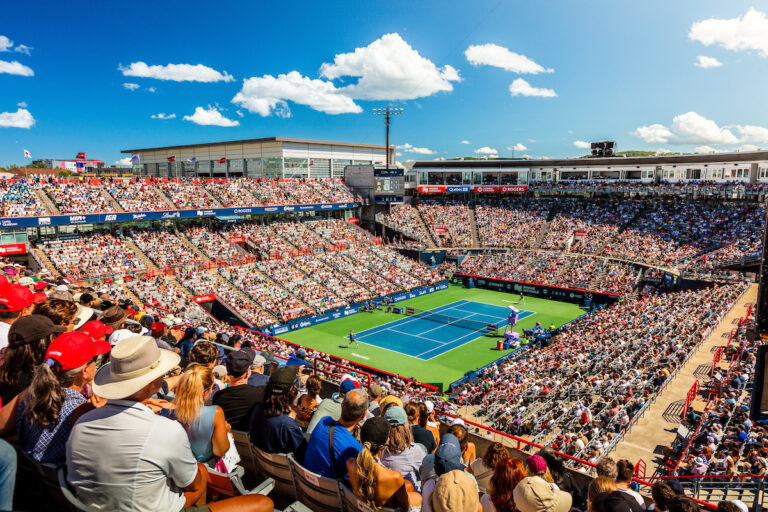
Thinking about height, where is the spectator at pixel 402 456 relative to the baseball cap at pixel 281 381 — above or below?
below

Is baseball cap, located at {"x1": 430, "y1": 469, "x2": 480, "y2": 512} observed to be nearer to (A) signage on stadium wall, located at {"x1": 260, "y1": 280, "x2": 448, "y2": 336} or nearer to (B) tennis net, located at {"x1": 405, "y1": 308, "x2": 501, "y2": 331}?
(A) signage on stadium wall, located at {"x1": 260, "y1": 280, "x2": 448, "y2": 336}

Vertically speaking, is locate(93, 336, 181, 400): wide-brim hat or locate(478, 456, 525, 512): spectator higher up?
locate(93, 336, 181, 400): wide-brim hat

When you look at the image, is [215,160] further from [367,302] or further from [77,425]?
[77,425]

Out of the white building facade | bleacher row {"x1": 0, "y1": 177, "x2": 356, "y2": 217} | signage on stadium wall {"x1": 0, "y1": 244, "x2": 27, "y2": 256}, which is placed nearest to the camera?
signage on stadium wall {"x1": 0, "y1": 244, "x2": 27, "y2": 256}

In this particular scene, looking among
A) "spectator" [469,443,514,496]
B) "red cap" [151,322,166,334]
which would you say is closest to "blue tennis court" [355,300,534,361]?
"red cap" [151,322,166,334]

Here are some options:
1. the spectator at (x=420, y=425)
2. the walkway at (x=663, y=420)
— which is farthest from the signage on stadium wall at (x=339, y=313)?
the spectator at (x=420, y=425)

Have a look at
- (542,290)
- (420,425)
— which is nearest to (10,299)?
(420,425)

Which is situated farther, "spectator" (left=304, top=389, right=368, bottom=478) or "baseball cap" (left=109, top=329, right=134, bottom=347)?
"baseball cap" (left=109, top=329, right=134, bottom=347)

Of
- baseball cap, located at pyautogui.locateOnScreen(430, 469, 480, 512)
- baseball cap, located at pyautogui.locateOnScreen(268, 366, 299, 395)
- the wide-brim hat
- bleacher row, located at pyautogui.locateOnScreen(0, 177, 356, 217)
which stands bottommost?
baseball cap, located at pyautogui.locateOnScreen(430, 469, 480, 512)

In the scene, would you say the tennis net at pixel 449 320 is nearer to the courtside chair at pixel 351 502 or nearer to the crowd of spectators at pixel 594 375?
the crowd of spectators at pixel 594 375

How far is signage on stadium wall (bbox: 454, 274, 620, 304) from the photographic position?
40062 millimetres

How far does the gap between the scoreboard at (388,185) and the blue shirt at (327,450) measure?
5451 centimetres

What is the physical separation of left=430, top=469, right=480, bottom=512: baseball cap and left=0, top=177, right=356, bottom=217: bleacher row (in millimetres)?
39860

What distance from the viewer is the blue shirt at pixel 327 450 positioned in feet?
14.0
